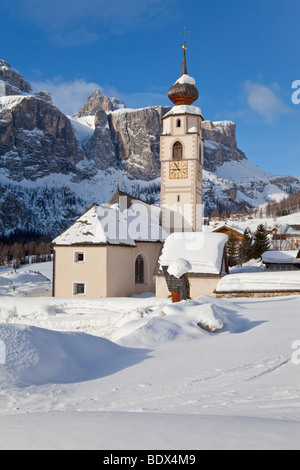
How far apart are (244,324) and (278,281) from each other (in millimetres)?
9772

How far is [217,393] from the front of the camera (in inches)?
317

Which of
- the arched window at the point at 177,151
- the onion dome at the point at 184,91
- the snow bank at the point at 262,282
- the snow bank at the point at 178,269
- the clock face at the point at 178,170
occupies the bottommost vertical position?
the snow bank at the point at 262,282

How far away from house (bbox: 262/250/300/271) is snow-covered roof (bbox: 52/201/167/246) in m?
10.6

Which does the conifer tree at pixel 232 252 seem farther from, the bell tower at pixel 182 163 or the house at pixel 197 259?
the house at pixel 197 259

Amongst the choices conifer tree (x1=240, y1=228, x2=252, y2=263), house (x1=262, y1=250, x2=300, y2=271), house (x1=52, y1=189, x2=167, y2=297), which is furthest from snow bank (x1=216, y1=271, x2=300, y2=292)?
conifer tree (x1=240, y1=228, x2=252, y2=263)

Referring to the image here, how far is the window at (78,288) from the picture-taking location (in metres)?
27.4

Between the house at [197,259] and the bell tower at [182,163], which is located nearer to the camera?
the house at [197,259]

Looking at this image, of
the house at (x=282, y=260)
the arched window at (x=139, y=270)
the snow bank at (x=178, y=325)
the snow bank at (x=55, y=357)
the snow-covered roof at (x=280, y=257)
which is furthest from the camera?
the snow-covered roof at (x=280, y=257)

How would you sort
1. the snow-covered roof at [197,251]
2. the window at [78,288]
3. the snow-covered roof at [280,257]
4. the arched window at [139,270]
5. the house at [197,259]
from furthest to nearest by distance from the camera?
→ the snow-covered roof at [280,257] < the arched window at [139,270] < the window at [78,288] < the snow-covered roof at [197,251] < the house at [197,259]

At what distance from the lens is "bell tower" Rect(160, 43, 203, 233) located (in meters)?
35.2

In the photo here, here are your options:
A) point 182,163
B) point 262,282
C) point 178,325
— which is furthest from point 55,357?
point 182,163

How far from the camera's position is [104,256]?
26.8m

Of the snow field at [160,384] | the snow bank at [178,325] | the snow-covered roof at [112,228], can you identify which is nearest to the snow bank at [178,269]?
the snow field at [160,384]
